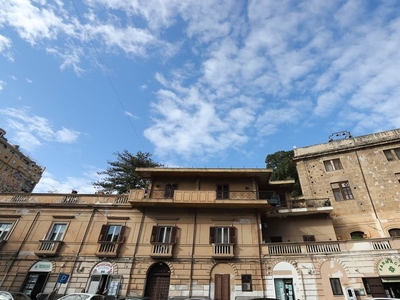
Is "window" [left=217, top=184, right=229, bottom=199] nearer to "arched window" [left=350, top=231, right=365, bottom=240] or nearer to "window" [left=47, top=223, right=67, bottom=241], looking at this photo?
"arched window" [left=350, top=231, right=365, bottom=240]

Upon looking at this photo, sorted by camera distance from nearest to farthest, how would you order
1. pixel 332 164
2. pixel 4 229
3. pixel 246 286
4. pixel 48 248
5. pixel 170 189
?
1. pixel 246 286
2. pixel 48 248
3. pixel 4 229
4. pixel 170 189
5. pixel 332 164

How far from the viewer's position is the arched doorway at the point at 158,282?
52.7 feet

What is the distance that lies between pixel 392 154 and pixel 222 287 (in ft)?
66.0

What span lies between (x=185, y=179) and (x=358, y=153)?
17.5 m

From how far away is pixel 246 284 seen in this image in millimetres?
15789

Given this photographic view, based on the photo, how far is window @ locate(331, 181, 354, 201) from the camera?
21.4 metres

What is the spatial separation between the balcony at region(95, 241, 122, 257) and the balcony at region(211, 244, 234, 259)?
7.23 meters

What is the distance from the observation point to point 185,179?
21125 millimetres

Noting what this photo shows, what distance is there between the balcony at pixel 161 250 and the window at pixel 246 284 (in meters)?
5.46

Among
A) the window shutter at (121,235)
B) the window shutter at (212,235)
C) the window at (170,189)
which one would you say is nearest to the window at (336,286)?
the window shutter at (212,235)

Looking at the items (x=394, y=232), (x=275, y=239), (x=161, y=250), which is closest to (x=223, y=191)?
(x=275, y=239)

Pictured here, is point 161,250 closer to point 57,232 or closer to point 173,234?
point 173,234

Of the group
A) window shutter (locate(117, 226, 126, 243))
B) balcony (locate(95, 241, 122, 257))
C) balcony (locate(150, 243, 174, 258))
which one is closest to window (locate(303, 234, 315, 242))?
balcony (locate(150, 243, 174, 258))

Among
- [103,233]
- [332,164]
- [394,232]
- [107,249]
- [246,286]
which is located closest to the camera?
[246,286]
